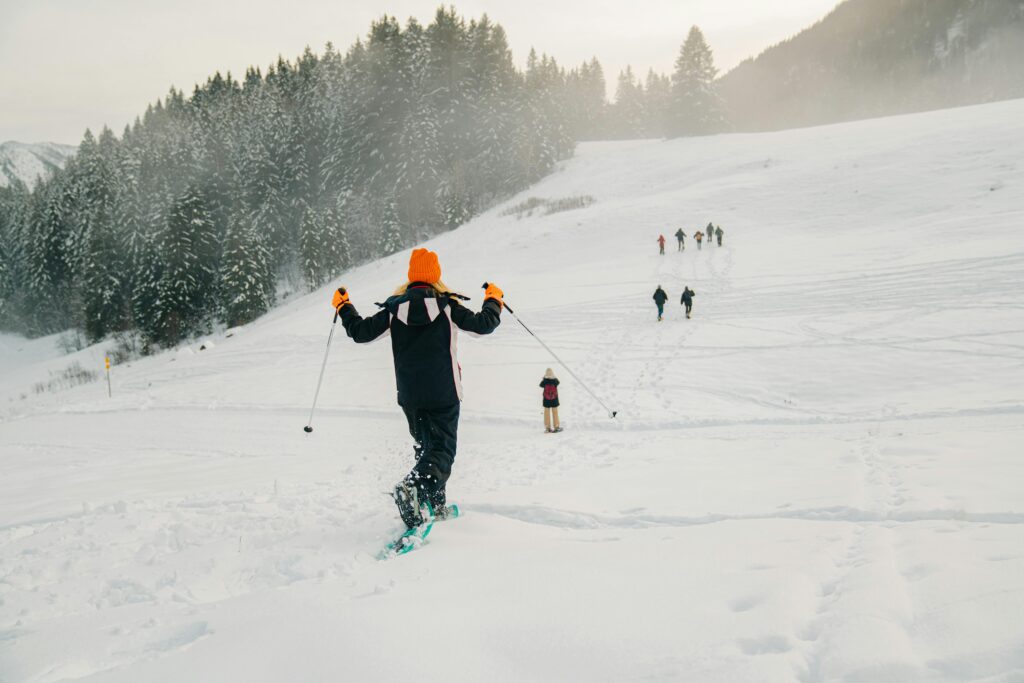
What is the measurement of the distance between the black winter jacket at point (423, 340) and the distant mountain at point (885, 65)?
456 ft

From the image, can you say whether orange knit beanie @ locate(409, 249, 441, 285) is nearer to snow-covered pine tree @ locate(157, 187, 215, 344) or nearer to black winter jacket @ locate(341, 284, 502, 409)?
black winter jacket @ locate(341, 284, 502, 409)

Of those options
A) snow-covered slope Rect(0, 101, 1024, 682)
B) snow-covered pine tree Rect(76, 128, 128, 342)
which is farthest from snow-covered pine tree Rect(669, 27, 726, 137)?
snow-covered pine tree Rect(76, 128, 128, 342)

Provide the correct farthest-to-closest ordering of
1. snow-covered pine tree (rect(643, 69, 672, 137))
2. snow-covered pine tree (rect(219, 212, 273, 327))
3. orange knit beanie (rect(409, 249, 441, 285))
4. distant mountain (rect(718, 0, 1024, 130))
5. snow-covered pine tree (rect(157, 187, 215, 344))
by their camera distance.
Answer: distant mountain (rect(718, 0, 1024, 130)), snow-covered pine tree (rect(643, 69, 672, 137)), snow-covered pine tree (rect(157, 187, 215, 344)), snow-covered pine tree (rect(219, 212, 273, 327)), orange knit beanie (rect(409, 249, 441, 285))

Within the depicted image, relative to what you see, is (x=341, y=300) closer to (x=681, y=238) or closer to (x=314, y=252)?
(x=681, y=238)

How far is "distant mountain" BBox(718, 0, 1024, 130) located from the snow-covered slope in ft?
416

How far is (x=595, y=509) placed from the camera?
4.65m

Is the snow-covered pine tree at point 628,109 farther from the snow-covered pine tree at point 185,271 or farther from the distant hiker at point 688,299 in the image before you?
the distant hiker at point 688,299

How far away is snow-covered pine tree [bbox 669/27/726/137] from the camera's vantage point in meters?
66.6

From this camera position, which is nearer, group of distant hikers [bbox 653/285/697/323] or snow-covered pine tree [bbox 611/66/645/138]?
group of distant hikers [bbox 653/285/697/323]

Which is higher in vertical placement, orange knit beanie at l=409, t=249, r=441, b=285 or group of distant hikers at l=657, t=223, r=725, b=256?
group of distant hikers at l=657, t=223, r=725, b=256

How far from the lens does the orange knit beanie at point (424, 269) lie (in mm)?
4648

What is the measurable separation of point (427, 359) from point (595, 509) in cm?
185

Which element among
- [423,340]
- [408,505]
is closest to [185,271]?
[423,340]

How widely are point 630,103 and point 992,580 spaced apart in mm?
111102
